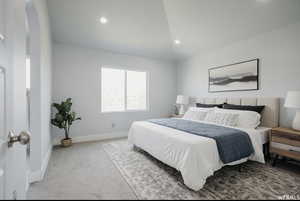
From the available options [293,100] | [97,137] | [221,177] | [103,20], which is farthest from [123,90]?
[293,100]

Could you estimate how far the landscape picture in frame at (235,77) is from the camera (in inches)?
123

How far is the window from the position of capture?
424 cm

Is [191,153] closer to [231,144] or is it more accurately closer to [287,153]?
[231,144]

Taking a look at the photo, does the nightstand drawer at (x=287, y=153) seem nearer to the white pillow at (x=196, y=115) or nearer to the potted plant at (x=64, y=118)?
the white pillow at (x=196, y=115)

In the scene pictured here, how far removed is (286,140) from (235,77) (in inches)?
65.0

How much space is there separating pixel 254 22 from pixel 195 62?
1.84 metres

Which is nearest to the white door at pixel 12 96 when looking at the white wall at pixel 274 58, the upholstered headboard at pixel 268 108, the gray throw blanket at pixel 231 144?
the gray throw blanket at pixel 231 144

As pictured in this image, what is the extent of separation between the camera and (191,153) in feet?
5.75

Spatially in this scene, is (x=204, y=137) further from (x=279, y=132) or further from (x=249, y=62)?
(x=249, y=62)

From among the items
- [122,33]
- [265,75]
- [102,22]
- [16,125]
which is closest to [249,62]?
[265,75]

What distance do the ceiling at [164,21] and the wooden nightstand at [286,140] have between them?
1.95 meters

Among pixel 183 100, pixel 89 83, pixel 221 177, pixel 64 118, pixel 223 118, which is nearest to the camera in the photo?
pixel 221 177

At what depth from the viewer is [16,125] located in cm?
82

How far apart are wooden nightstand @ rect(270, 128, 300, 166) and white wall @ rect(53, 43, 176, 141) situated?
317 centimetres
